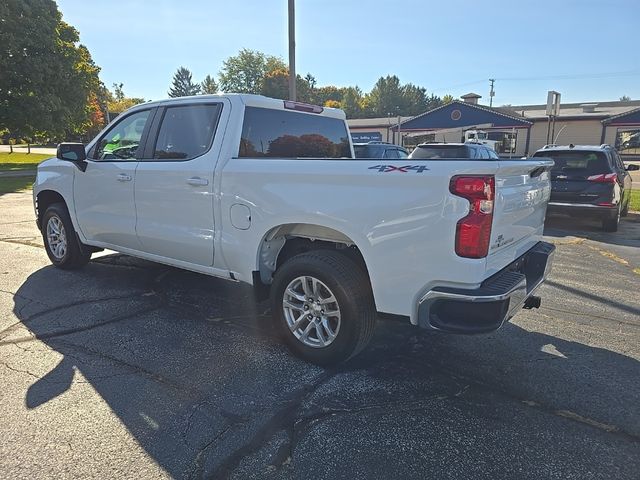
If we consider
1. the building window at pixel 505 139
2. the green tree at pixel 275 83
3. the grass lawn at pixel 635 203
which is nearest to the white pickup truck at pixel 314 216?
the grass lawn at pixel 635 203

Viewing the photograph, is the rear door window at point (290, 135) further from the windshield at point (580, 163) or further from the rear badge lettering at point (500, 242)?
the windshield at point (580, 163)

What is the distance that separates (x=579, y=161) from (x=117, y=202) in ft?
27.7

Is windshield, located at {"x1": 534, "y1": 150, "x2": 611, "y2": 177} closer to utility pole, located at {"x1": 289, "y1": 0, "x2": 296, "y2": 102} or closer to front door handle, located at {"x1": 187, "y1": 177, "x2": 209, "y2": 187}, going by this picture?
utility pole, located at {"x1": 289, "y1": 0, "x2": 296, "y2": 102}

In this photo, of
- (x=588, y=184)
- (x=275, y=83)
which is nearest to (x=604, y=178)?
(x=588, y=184)

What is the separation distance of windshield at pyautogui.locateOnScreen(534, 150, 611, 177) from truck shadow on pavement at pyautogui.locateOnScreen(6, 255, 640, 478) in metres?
6.11

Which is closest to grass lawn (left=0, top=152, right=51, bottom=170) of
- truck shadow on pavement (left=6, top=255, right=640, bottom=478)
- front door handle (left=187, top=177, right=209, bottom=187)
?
truck shadow on pavement (left=6, top=255, right=640, bottom=478)

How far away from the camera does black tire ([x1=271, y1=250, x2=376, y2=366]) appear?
321cm

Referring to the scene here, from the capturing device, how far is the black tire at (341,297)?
321 cm

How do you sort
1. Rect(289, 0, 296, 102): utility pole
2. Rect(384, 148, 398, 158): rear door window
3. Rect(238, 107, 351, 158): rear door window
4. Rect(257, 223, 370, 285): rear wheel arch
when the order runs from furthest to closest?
Answer: Rect(384, 148, 398, 158): rear door window, Rect(289, 0, 296, 102): utility pole, Rect(238, 107, 351, 158): rear door window, Rect(257, 223, 370, 285): rear wheel arch

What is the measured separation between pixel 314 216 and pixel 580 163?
7881 mm

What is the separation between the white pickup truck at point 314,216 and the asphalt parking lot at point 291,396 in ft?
1.57

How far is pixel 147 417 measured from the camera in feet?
9.18

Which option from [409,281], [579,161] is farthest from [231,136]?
[579,161]

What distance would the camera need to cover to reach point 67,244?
5.69 m
